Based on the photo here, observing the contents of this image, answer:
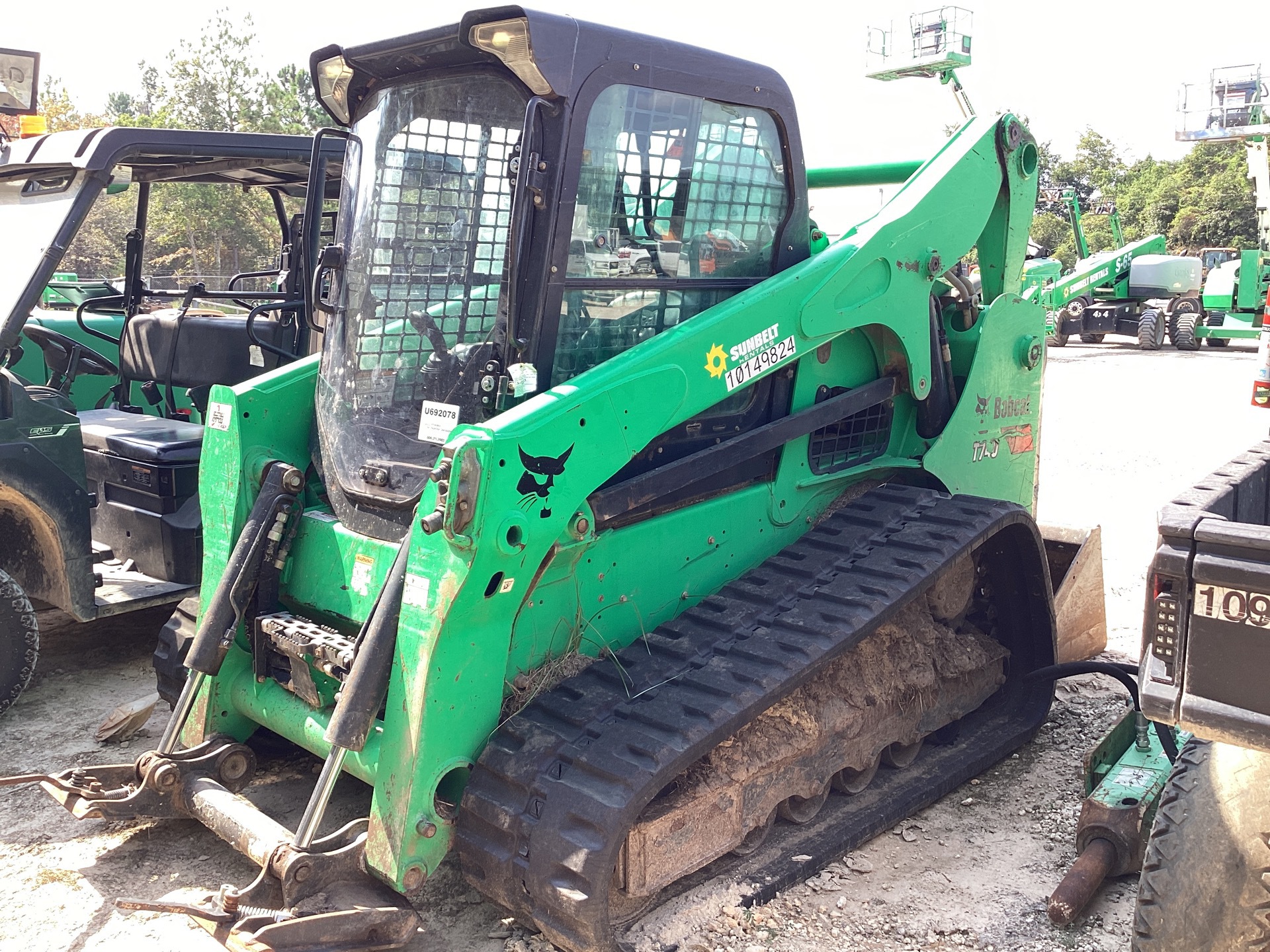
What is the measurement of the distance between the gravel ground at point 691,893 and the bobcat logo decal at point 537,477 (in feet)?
4.06

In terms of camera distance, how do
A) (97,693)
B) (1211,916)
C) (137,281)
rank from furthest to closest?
(137,281)
(97,693)
(1211,916)

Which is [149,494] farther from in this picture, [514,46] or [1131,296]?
[1131,296]

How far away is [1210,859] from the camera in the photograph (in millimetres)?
2518

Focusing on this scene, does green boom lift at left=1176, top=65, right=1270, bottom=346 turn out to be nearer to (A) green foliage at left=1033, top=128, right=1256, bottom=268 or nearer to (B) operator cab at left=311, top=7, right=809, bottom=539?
(A) green foliage at left=1033, top=128, right=1256, bottom=268

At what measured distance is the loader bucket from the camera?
5.18 m

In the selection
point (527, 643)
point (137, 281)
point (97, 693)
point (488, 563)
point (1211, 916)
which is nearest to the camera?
point (1211, 916)

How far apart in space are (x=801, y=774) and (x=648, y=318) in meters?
1.54

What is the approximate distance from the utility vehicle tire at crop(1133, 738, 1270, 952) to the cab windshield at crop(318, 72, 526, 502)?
2210mm

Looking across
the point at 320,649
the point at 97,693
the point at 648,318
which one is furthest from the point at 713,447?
the point at 97,693

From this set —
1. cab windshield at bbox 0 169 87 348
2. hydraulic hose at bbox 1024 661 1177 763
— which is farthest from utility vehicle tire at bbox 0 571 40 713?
hydraulic hose at bbox 1024 661 1177 763

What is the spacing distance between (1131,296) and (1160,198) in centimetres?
2239

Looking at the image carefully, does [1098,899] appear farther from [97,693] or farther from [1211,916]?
[97,693]

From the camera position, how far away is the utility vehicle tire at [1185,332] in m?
21.5

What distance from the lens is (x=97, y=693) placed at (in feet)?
16.9
